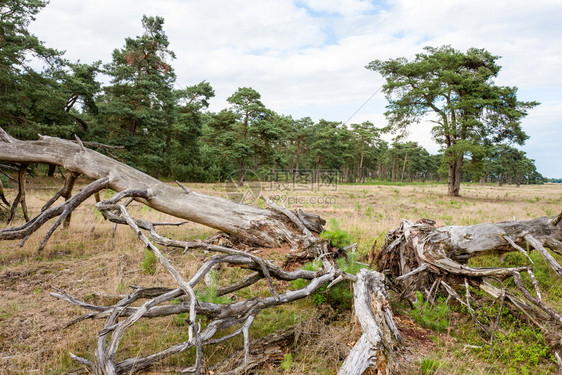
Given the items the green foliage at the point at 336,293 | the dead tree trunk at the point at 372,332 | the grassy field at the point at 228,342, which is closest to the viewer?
the dead tree trunk at the point at 372,332

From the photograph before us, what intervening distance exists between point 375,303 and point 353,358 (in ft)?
3.18

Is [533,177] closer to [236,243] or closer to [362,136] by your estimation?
[362,136]

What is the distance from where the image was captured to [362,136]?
207 feet

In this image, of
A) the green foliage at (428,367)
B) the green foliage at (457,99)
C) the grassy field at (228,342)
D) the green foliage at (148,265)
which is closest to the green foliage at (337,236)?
the grassy field at (228,342)

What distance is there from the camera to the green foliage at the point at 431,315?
403 cm

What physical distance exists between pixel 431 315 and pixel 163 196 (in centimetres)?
593

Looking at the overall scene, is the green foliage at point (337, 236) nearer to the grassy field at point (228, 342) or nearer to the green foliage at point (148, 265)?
the grassy field at point (228, 342)

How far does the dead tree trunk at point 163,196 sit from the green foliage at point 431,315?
8.46 feet

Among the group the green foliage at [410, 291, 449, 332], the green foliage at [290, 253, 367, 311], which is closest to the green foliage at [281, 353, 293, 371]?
the green foliage at [290, 253, 367, 311]

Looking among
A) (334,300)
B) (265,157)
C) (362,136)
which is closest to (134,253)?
(334,300)

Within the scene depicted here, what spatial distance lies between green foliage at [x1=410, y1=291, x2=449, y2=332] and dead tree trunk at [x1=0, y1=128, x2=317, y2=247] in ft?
8.46

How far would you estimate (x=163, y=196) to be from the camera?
6637mm

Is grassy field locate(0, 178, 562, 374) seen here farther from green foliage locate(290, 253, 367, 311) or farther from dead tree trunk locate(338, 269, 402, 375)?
dead tree trunk locate(338, 269, 402, 375)

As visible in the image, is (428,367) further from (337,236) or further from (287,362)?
(337,236)
